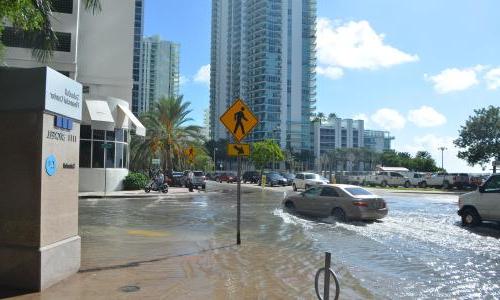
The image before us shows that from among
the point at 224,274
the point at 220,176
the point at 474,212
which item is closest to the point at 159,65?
the point at 220,176

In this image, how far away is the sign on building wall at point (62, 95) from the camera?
733 centimetres

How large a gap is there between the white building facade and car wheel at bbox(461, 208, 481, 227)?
2329cm

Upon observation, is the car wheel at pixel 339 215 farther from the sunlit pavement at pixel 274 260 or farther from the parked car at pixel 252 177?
the parked car at pixel 252 177

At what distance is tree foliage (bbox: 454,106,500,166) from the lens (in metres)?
59.6

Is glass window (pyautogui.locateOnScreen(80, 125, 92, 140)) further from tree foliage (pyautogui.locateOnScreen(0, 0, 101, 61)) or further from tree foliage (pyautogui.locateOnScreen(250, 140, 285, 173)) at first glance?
tree foliage (pyautogui.locateOnScreen(250, 140, 285, 173))

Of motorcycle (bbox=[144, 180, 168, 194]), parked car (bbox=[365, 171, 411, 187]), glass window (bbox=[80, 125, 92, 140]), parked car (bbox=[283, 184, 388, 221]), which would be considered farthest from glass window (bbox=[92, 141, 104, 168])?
parked car (bbox=[365, 171, 411, 187])

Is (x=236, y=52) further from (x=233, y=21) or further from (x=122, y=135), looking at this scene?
(x=122, y=135)

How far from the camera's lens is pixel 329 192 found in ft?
61.9

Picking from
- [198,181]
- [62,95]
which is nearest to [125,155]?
[198,181]

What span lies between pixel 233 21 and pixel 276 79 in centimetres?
2336

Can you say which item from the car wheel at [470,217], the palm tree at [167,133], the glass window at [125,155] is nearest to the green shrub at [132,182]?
the glass window at [125,155]

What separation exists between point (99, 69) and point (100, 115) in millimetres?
8610

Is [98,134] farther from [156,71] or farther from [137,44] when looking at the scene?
[156,71]

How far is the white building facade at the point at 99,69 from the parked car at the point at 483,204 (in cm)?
2334
